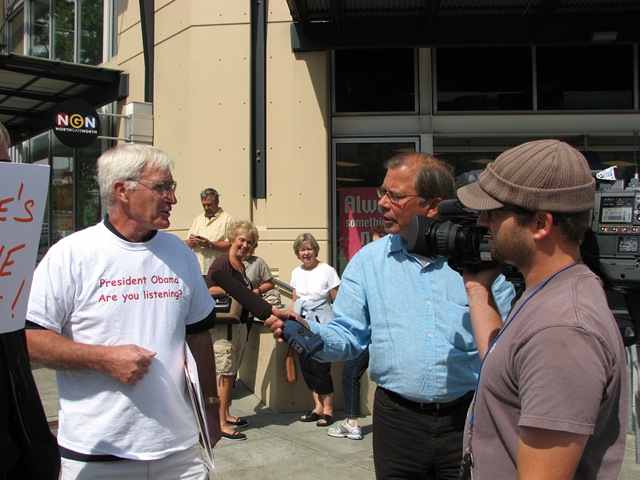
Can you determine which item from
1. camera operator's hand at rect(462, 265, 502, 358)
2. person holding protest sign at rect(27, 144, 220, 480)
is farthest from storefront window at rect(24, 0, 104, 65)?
camera operator's hand at rect(462, 265, 502, 358)

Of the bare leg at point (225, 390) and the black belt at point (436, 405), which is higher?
the black belt at point (436, 405)

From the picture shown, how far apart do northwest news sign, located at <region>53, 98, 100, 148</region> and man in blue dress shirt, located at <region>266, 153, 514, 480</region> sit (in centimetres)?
674

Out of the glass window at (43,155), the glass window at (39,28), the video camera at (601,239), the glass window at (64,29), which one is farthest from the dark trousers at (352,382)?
the glass window at (39,28)

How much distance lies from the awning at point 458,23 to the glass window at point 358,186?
1.28 metres

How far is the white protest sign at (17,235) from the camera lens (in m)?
1.79

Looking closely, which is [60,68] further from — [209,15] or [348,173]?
[348,173]

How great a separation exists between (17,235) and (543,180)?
1.51m

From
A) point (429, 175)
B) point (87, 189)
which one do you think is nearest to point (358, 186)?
point (87, 189)

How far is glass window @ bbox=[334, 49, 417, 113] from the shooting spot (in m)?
8.11

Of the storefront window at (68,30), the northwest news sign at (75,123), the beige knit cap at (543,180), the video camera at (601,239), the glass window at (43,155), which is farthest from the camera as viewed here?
the glass window at (43,155)

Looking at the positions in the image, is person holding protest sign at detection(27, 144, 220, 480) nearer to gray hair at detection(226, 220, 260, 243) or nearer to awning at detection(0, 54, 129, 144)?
gray hair at detection(226, 220, 260, 243)

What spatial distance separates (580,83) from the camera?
8195 mm

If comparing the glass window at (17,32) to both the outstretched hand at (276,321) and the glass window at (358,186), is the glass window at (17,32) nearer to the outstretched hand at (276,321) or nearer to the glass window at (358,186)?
the glass window at (358,186)

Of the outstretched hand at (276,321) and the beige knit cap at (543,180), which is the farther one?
the outstretched hand at (276,321)
